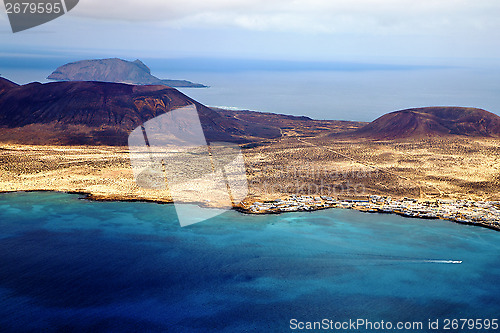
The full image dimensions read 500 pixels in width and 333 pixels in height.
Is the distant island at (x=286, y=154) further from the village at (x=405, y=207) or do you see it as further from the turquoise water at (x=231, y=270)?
the turquoise water at (x=231, y=270)

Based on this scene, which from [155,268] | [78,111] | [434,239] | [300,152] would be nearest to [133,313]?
[155,268]

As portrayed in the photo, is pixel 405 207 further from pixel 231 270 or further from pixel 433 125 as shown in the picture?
pixel 433 125

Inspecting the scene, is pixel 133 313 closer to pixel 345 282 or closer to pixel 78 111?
pixel 345 282

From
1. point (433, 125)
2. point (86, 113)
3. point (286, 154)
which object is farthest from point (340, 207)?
point (86, 113)

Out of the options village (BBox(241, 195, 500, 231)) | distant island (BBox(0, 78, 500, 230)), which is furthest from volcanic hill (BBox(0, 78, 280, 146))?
village (BBox(241, 195, 500, 231))

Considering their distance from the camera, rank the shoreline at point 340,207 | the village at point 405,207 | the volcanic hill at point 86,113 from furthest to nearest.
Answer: the volcanic hill at point 86,113
the village at point 405,207
the shoreline at point 340,207

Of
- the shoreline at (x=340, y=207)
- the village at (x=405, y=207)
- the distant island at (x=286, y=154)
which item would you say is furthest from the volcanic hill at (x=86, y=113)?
the village at (x=405, y=207)

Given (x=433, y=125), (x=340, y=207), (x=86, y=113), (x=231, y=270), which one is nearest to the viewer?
(x=231, y=270)
